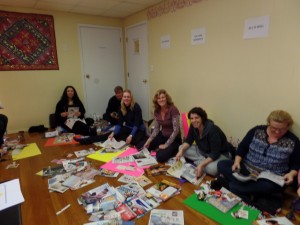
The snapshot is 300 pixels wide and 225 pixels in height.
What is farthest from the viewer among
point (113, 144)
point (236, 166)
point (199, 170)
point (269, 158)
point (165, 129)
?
point (113, 144)

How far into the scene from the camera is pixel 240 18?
230cm

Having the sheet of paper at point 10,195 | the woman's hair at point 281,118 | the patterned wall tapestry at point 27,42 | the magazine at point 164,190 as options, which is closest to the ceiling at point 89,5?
the patterned wall tapestry at point 27,42

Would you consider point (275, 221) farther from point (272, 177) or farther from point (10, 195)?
point (10, 195)

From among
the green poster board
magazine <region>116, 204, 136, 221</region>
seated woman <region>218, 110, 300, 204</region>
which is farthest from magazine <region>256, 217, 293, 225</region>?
magazine <region>116, 204, 136, 221</region>

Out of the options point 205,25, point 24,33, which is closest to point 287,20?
point 205,25

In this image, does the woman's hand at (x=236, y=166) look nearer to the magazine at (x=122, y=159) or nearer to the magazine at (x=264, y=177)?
the magazine at (x=264, y=177)

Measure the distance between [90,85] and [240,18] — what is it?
3068mm

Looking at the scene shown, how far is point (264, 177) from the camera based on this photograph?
1752 mm

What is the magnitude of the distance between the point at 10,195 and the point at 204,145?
177 cm

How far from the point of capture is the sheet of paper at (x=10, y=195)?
43.4 inches

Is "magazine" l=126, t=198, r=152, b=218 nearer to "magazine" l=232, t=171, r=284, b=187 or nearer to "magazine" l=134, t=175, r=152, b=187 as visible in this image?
"magazine" l=134, t=175, r=152, b=187

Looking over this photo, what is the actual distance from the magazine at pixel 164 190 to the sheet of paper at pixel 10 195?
1.05 meters

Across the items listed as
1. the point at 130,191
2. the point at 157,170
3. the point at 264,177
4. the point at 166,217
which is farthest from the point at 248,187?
the point at 130,191

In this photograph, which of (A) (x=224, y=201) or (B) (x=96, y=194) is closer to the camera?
(A) (x=224, y=201)
